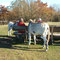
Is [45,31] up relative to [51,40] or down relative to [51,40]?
up

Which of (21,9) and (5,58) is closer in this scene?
(5,58)

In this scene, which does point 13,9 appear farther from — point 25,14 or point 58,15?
point 58,15

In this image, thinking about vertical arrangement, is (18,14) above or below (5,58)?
above

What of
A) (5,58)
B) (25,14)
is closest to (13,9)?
(25,14)

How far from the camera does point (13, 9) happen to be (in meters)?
36.2

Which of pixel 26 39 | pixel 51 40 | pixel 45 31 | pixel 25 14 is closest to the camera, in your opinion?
pixel 45 31

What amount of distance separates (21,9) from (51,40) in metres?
26.9

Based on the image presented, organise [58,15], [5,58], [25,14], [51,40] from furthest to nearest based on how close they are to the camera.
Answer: [58,15] → [25,14] → [51,40] → [5,58]

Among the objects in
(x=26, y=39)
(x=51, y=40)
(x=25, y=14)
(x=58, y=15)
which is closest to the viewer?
(x=51, y=40)

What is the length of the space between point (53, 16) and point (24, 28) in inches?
1516

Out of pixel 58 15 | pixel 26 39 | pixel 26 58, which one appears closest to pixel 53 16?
pixel 58 15

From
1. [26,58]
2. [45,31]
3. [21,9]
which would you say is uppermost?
[21,9]

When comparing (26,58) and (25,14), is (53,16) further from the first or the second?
(26,58)

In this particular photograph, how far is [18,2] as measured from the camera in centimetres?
3659
